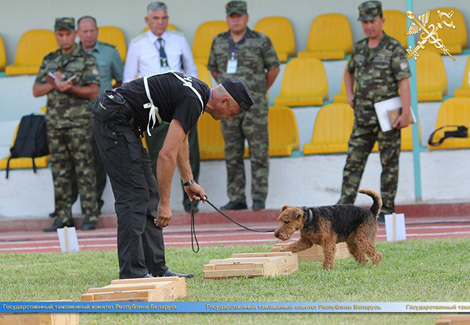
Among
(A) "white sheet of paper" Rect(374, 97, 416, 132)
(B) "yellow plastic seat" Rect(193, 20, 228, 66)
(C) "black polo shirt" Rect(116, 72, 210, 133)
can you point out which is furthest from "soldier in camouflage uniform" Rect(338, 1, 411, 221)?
(C) "black polo shirt" Rect(116, 72, 210, 133)

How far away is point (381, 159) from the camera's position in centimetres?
1272

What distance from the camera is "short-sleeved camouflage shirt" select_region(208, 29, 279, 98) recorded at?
13648 millimetres

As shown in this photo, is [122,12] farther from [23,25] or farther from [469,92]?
[469,92]

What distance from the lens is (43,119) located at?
14594 millimetres

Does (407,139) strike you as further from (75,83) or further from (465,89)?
(75,83)

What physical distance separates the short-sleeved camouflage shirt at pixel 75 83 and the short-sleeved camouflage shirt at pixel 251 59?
172cm

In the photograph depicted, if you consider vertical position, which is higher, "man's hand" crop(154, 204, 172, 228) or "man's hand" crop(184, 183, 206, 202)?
"man's hand" crop(184, 183, 206, 202)

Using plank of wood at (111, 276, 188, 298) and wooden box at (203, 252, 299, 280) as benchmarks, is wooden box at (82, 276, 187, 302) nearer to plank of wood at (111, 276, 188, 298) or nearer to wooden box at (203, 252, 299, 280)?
plank of wood at (111, 276, 188, 298)

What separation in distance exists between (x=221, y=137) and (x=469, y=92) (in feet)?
12.4

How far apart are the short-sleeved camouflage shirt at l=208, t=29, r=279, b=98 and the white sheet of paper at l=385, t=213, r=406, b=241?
381 centimetres

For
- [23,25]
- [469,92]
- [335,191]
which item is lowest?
[335,191]

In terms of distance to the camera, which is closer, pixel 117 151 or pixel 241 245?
pixel 117 151

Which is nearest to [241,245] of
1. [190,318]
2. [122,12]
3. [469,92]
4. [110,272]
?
[110,272]

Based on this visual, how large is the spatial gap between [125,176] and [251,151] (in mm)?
6182
